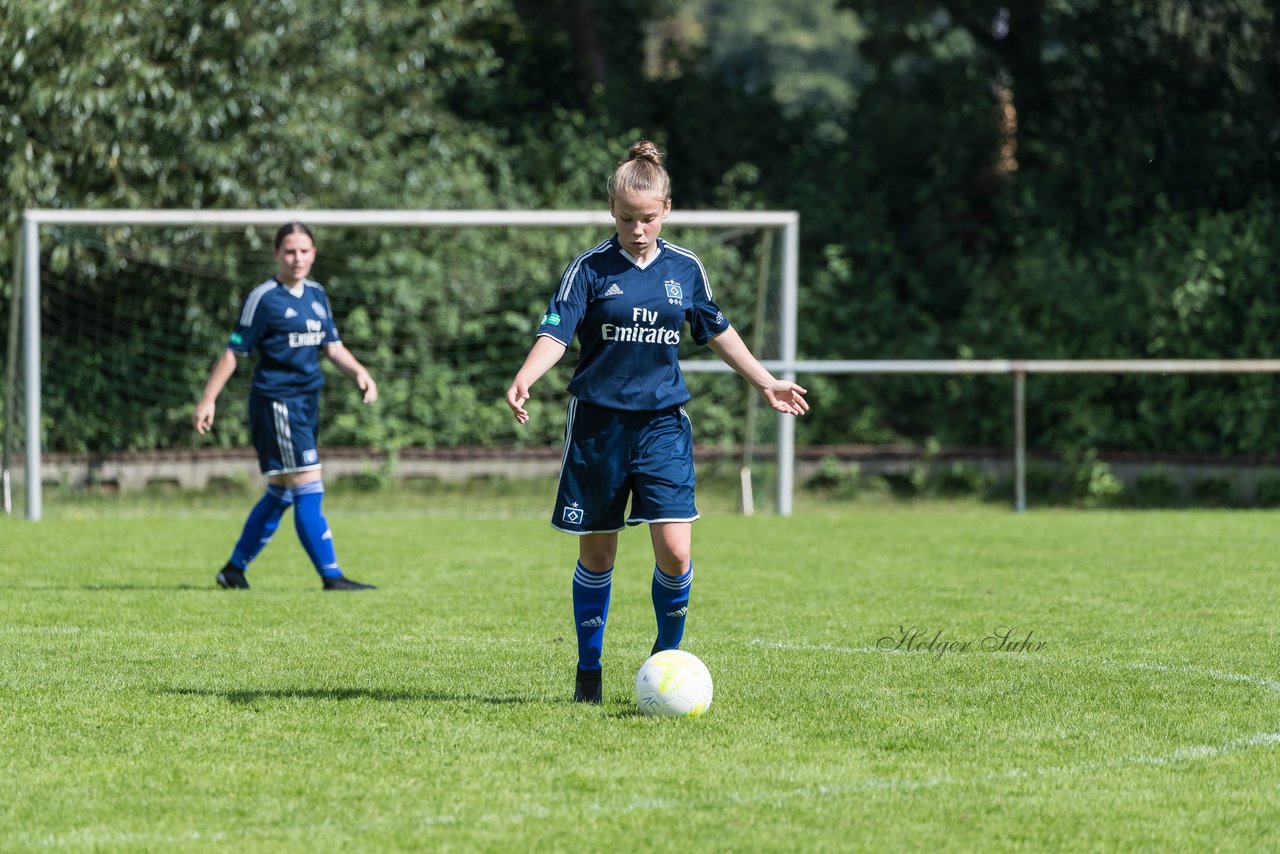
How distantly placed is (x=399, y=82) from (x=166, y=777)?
13.6 meters

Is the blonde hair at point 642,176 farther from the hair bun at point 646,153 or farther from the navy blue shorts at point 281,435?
the navy blue shorts at point 281,435

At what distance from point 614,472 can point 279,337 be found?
386cm

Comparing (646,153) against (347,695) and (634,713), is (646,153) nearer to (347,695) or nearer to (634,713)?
(634,713)

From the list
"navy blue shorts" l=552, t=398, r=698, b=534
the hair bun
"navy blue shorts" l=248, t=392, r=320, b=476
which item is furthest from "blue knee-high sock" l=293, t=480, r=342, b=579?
the hair bun

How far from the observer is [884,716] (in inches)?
222

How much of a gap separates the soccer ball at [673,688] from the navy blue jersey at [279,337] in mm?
4151

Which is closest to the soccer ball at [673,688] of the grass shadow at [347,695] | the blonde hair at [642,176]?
the grass shadow at [347,695]

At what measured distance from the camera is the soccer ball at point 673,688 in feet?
18.1

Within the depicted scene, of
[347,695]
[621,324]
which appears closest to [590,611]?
[347,695]

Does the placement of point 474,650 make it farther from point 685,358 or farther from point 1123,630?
point 685,358

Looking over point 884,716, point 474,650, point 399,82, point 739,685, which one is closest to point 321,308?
point 474,650

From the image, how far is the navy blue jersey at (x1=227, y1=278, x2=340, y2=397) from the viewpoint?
9086mm

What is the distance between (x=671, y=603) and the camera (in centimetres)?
601

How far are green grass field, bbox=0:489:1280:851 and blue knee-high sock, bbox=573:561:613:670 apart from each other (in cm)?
17
